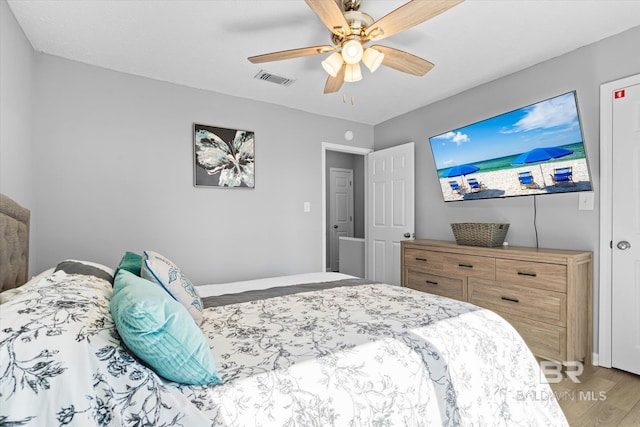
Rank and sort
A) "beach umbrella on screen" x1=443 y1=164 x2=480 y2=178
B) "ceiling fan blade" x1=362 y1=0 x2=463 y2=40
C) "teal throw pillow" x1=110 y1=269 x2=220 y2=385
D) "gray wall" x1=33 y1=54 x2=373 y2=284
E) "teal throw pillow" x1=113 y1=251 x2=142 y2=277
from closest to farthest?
"teal throw pillow" x1=110 y1=269 x2=220 y2=385, "ceiling fan blade" x1=362 y1=0 x2=463 y2=40, "teal throw pillow" x1=113 y1=251 x2=142 y2=277, "gray wall" x1=33 y1=54 x2=373 y2=284, "beach umbrella on screen" x1=443 y1=164 x2=480 y2=178

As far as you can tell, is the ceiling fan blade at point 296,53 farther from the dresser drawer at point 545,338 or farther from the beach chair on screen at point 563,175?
the dresser drawer at point 545,338

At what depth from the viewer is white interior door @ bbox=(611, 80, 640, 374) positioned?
2262mm

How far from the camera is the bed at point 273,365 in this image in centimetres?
74

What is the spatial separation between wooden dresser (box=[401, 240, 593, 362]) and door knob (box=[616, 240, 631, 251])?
0.59 ft

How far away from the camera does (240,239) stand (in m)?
3.48

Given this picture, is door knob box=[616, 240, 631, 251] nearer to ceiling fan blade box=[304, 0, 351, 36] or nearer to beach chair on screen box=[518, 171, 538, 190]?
beach chair on screen box=[518, 171, 538, 190]

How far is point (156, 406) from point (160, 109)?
292cm

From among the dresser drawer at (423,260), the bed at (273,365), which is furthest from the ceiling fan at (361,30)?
the dresser drawer at (423,260)

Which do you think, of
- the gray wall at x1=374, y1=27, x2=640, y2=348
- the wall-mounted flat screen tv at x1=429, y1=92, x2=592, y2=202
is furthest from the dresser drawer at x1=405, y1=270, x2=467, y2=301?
the wall-mounted flat screen tv at x1=429, y1=92, x2=592, y2=202

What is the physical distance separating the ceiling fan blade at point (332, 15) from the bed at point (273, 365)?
1.47m

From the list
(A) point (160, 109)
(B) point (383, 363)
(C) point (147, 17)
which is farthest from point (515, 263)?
(A) point (160, 109)

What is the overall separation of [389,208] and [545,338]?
7.19 feet

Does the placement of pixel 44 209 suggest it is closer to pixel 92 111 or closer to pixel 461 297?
pixel 92 111

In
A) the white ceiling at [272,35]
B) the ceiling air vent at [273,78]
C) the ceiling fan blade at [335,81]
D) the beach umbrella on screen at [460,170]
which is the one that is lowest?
the beach umbrella on screen at [460,170]
